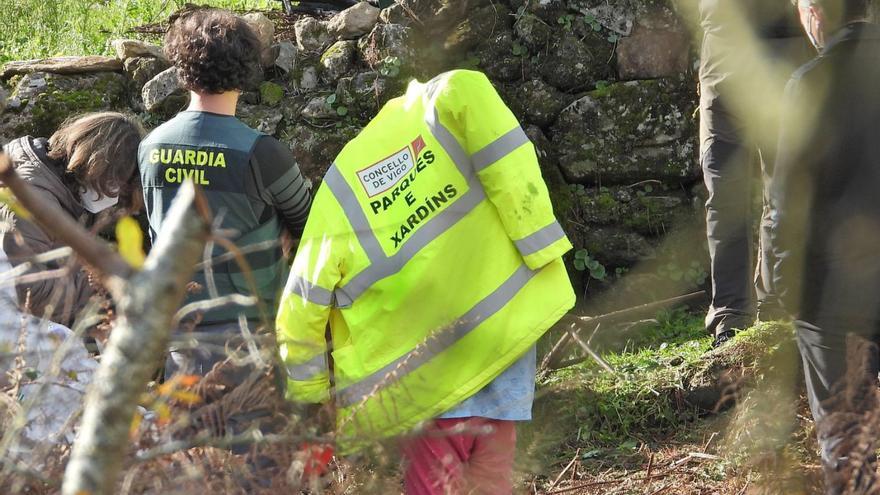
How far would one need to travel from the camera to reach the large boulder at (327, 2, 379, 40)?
224 inches

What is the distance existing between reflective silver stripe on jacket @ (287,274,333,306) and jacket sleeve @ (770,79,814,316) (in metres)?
1.35

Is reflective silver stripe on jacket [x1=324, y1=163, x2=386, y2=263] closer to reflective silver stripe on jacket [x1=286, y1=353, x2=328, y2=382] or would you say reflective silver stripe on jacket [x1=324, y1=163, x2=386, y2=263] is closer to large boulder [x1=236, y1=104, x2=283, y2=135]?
reflective silver stripe on jacket [x1=286, y1=353, x2=328, y2=382]

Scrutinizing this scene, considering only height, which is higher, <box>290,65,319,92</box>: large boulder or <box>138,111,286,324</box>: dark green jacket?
<box>138,111,286,324</box>: dark green jacket

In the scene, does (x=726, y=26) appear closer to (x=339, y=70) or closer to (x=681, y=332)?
(x=681, y=332)

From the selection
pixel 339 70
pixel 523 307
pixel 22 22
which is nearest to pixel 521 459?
pixel 523 307

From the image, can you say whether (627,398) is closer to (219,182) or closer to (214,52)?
(219,182)

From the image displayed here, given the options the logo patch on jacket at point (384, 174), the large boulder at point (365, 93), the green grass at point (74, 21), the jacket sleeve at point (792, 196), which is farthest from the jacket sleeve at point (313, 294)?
the green grass at point (74, 21)

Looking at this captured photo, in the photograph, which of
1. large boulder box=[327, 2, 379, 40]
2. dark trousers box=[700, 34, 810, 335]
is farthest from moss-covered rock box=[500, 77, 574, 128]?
dark trousers box=[700, 34, 810, 335]

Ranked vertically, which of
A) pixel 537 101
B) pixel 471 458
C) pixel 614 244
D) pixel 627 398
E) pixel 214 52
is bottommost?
pixel 627 398

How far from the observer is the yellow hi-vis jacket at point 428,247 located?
2.90 metres

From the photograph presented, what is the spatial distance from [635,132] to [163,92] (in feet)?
8.04

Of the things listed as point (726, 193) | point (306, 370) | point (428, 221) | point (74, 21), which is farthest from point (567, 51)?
point (74, 21)

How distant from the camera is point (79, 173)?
132 inches

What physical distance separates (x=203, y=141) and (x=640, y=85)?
2873 millimetres
